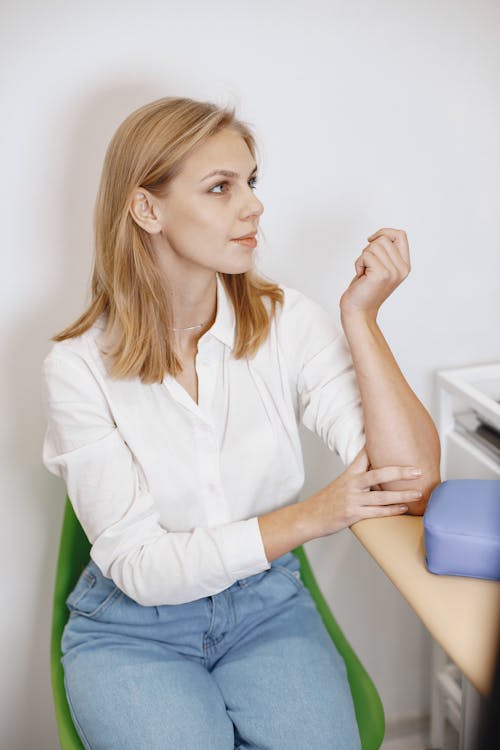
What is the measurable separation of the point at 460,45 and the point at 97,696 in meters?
1.20

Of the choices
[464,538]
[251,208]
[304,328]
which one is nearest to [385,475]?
[464,538]

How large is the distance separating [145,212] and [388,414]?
0.44 meters

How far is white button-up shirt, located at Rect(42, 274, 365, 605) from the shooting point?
1.11m

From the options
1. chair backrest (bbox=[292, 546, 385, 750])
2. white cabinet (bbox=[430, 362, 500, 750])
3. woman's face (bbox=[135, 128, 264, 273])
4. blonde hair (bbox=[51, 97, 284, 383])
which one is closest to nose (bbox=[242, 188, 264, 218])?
woman's face (bbox=[135, 128, 264, 273])

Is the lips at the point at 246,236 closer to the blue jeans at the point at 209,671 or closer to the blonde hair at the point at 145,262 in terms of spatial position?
the blonde hair at the point at 145,262

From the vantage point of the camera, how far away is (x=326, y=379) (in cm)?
122

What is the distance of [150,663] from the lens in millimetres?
1119

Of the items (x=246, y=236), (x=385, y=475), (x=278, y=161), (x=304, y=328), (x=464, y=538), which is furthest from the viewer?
(x=278, y=161)

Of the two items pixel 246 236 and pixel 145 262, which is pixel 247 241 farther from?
pixel 145 262

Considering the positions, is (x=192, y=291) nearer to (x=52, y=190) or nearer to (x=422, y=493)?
(x=52, y=190)

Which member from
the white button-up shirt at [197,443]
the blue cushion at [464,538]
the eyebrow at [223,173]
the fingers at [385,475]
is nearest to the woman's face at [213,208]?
the eyebrow at [223,173]

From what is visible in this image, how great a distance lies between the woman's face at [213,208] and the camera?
1.13 meters

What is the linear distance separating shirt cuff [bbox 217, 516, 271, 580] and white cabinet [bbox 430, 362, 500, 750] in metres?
0.46

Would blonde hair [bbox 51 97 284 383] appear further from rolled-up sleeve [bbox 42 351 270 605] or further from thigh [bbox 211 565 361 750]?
thigh [bbox 211 565 361 750]
